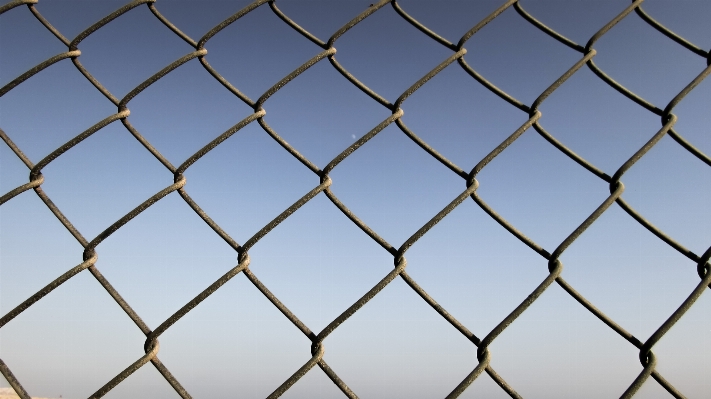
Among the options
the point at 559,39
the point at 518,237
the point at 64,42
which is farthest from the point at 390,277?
the point at 64,42

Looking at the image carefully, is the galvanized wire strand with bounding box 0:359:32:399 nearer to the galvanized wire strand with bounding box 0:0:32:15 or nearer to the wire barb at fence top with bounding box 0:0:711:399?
the wire barb at fence top with bounding box 0:0:711:399

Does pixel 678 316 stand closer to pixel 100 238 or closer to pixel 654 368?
pixel 654 368

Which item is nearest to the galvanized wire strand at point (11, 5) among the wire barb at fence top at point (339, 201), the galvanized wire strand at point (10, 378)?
the wire barb at fence top at point (339, 201)

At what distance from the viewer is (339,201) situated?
4.47 ft

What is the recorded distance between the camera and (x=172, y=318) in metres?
1.23

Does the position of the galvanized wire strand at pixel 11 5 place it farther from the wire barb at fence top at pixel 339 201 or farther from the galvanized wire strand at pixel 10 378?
the galvanized wire strand at pixel 10 378

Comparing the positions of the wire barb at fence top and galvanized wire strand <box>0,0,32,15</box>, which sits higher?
galvanized wire strand <box>0,0,32,15</box>

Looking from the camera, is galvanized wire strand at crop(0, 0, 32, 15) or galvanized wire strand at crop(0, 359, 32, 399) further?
galvanized wire strand at crop(0, 0, 32, 15)

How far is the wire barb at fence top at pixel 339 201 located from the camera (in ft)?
4.08

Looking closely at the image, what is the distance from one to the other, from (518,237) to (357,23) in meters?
0.72

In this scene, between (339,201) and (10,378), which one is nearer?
(10,378)

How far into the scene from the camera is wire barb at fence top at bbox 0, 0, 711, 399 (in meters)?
1.24

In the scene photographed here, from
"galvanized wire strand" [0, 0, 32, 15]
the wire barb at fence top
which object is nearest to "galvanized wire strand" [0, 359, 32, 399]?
the wire barb at fence top

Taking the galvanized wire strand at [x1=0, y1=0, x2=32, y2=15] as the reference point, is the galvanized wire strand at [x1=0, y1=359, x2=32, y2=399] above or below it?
below
